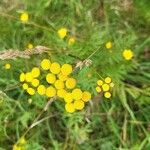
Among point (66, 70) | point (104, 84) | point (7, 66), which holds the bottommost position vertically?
point (104, 84)

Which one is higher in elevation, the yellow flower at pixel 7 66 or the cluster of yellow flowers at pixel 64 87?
the yellow flower at pixel 7 66

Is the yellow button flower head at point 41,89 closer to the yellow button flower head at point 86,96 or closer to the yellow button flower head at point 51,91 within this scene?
the yellow button flower head at point 51,91

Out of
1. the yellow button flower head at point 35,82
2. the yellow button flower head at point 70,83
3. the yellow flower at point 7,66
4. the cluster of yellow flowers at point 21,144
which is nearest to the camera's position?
the yellow button flower head at point 70,83

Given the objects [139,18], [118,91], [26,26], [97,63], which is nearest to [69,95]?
[97,63]

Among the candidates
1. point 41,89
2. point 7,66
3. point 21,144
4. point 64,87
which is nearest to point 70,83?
point 64,87

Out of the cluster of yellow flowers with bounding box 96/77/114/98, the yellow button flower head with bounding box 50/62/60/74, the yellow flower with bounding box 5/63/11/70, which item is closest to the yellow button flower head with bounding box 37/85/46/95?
the yellow button flower head with bounding box 50/62/60/74

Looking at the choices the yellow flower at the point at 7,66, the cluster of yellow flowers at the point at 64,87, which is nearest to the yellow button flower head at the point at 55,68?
the cluster of yellow flowers at the point at 64,87

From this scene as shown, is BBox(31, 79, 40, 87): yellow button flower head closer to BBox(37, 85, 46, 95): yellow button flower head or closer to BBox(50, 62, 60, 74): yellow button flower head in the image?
BBox(37, 85, 46, 95): yellow button flower head

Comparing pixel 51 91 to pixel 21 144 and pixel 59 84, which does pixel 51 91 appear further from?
pixel 21 144

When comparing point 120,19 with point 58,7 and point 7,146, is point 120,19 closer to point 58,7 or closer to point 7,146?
point 58,7

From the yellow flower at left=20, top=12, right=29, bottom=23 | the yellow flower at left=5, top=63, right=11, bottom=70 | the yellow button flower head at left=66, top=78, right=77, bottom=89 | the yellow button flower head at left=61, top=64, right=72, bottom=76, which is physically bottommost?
the yellow button flower head at left=66, top=78, right=77, bottom=89

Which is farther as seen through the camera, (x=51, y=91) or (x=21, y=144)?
(x=21, y=144)
